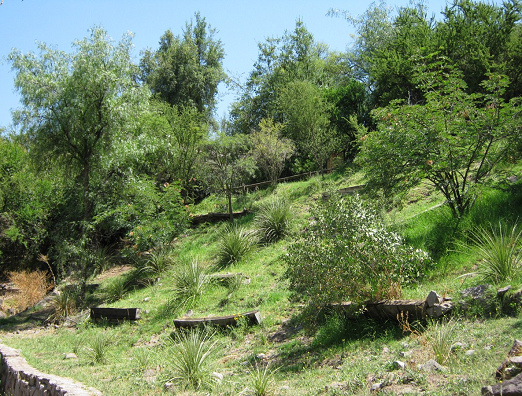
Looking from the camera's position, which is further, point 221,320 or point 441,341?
point 221,320

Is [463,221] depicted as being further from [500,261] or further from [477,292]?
[477,292]

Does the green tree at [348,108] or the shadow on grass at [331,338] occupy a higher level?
the green tree at [348,108]

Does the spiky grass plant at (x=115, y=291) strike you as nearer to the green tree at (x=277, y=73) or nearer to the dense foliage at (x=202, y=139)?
the dense foliage at (x=202, y=139)

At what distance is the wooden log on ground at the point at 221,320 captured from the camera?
821 cm

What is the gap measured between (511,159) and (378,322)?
485 cm

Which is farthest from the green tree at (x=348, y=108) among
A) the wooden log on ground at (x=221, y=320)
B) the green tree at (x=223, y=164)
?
the wooden log on ground at (x=221, y=320)

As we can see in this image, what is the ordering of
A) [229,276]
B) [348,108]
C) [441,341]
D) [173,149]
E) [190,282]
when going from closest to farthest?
[441,341], [190,282], [229,276], [173,149], [348,108]

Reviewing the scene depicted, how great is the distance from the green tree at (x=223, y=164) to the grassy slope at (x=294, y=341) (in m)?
5.48

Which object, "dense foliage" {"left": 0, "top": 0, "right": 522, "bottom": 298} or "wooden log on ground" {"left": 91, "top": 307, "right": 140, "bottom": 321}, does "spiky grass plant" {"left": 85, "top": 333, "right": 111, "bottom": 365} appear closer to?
"wooden log on ground" {"left": 91, "top": 307, "right": 140, "bottom": 321}

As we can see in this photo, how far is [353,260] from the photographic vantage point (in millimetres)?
6660

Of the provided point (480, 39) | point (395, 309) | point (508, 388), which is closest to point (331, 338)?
point (395, 309)

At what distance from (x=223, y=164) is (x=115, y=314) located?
839 centimetres

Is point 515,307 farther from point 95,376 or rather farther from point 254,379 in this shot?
point 95,376

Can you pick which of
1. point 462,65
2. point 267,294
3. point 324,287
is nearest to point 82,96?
point 267,294
